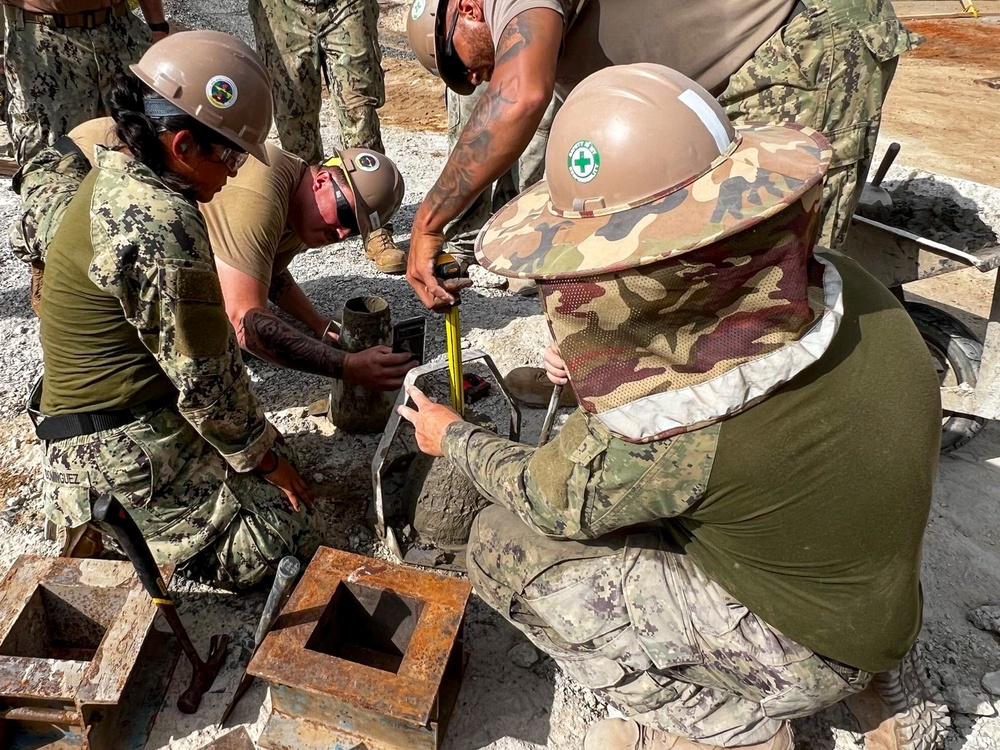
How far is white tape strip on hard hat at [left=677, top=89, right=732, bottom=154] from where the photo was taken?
1.61 meters

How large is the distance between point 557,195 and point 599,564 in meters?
1.09

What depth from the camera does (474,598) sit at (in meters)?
2.92

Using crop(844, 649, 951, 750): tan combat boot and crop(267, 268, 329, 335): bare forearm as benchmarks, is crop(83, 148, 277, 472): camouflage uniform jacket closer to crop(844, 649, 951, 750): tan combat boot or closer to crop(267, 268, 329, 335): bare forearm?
crop(267, 268, 329, 335): bare forearm

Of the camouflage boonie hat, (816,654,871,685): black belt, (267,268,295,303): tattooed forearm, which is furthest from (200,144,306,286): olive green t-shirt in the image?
(816,654,871,685): black belt

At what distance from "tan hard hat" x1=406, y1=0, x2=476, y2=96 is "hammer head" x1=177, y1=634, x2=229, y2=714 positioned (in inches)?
90.8

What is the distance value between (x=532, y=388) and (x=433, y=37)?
1.92 meters

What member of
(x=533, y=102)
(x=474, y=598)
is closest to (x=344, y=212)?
(x=533, y=102)

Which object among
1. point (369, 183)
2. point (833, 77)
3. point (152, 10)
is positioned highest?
point (152, 10)

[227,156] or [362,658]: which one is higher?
[227,156]

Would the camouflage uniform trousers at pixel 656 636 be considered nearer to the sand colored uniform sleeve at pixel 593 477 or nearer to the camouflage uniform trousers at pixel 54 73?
the sand colored uniform sleeve at pixel 593 477

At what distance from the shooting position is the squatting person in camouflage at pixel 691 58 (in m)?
2.80

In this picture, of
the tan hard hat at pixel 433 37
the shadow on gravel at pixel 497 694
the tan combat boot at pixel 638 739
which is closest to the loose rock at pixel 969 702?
the tan combat boot at pixel 638 739

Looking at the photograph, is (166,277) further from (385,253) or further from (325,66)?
(325,66)

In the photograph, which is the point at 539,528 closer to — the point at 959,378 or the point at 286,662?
the point at 286,662
